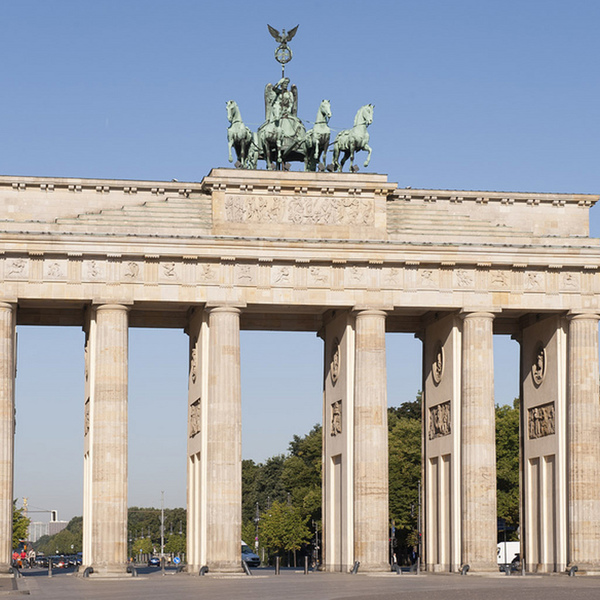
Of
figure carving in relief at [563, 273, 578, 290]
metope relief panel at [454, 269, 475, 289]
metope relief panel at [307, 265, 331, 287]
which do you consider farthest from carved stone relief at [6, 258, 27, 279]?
figure carving in relief at [563, 273, 578, 290]

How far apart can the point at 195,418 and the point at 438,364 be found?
11990mm

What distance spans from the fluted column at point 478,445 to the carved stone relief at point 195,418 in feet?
39.8

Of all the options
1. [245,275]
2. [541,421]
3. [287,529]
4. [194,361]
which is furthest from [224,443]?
[287,529]

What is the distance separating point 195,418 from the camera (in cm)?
6116

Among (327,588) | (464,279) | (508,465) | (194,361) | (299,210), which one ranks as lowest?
(327,588)

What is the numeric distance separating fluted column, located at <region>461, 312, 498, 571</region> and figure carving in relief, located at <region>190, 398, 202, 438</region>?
12137 millimetres

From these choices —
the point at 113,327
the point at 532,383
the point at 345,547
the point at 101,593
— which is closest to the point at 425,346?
the point at 532,383

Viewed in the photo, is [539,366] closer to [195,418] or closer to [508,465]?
[195,418]

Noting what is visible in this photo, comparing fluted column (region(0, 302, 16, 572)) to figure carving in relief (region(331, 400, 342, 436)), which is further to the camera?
figure carving in relief (region(331, 400, 342, 436))

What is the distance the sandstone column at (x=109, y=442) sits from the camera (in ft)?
183

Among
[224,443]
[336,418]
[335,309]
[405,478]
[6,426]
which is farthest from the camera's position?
[405,478]

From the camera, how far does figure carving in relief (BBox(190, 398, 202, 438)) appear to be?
60.2 metres

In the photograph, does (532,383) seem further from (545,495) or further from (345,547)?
(345,547)

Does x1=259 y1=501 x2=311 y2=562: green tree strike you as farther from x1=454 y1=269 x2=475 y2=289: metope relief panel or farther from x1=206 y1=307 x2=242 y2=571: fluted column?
x1=206 y1=307 x2=242 y2=571: fluted column
